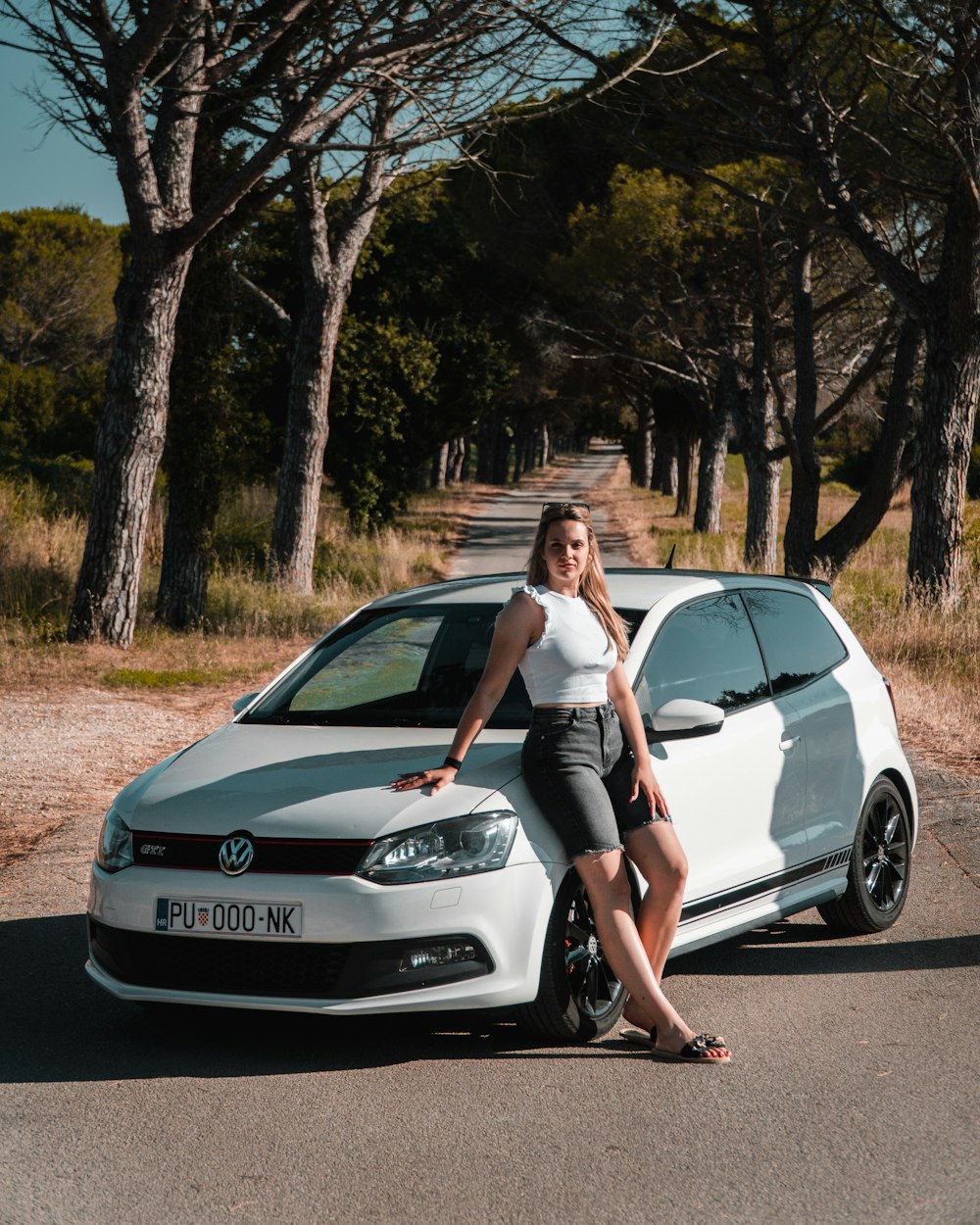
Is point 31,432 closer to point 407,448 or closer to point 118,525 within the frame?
point 407,448

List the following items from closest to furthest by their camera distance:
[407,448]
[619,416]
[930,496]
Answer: [930,496], [407,448], [619,416]

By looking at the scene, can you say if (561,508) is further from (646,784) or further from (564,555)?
(646,784)

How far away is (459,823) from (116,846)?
1191 mm

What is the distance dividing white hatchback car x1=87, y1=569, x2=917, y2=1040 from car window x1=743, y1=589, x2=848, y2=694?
14mm

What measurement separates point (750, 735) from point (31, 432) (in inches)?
2054

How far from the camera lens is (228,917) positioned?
4598 mm

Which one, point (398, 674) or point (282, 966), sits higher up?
point (398, 674)

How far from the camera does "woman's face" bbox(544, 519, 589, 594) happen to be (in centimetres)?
494

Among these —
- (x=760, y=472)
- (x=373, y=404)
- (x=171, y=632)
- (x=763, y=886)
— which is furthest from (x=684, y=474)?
(x=763, y=886)

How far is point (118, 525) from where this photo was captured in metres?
14.9

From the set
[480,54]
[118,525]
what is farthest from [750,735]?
[480,54]

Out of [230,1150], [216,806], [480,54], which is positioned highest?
[480,54]

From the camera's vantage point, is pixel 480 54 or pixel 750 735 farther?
pixel 480 54

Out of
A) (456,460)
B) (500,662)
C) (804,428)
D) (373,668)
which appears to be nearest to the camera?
(500,662)
